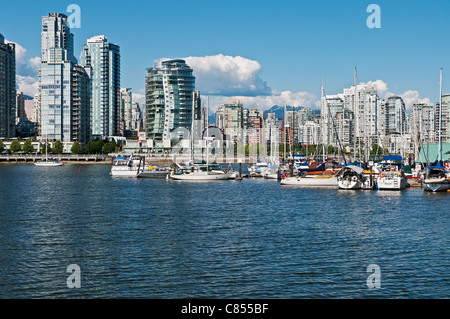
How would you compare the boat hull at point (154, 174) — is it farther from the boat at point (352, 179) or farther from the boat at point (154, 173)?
the boat at point (352, 179)

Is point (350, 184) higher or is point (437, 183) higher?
point (437, 183)

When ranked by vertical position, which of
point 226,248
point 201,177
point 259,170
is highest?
point 259,170

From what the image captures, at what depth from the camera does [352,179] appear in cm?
8531

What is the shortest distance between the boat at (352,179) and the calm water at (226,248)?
16283 mm

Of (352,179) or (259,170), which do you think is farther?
(259,170)

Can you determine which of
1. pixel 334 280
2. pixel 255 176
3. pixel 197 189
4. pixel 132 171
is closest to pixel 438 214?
pixel 334 280

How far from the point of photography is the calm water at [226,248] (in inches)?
1121

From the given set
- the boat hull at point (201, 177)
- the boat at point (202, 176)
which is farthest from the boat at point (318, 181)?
the boat hull at point (201, 177)

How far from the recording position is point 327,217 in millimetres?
54156

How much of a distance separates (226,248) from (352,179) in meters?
51.4

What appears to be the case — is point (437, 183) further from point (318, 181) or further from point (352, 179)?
point (318, 181)

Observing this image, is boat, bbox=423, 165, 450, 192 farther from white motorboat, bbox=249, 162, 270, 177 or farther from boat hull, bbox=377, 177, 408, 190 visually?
white motorboat, bbox=249, 162, 270, 177

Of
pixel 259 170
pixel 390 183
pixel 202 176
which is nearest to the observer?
pixel 390 183

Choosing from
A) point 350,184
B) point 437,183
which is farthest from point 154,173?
point 437,183
